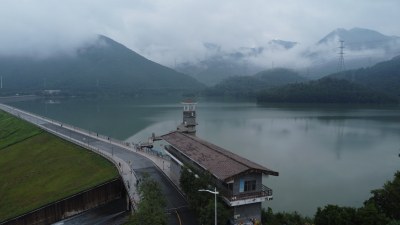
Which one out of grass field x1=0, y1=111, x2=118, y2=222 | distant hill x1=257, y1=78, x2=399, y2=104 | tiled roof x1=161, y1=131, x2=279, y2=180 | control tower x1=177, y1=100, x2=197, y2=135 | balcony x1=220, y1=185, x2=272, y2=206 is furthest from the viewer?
distant hill x1=257, y1=78, x2=399, y2=104

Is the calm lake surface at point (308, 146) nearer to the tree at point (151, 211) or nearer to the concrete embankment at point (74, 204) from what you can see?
the tree at point (151, 211)

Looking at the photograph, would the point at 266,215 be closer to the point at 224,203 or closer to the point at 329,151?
the point at 224,203

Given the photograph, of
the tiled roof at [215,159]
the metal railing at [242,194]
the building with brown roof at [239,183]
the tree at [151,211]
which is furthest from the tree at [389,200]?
the tree at [151,211]

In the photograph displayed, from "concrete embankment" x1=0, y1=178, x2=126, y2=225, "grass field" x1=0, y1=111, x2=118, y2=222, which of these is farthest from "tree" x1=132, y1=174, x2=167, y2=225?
"grass field" x1=0, y1=111, x2=118, y2=222

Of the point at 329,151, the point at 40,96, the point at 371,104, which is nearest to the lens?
the point at 329,151

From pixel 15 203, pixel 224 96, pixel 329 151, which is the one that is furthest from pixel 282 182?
pixel 224 96

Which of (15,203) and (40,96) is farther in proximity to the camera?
(40,96)

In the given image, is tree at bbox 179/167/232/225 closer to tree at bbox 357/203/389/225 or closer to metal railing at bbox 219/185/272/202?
metal railing at bbox 219/185/272/202
